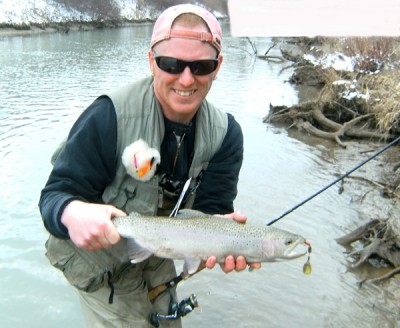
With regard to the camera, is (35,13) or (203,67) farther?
(35,13)

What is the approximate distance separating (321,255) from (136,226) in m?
3.81

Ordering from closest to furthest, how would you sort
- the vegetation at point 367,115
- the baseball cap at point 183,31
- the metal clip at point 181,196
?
the baseball cap at point 183,31, the metal clip at point 181,196, the vegetation at point 367,115

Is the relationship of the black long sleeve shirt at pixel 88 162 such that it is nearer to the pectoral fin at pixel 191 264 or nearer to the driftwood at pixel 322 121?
the pectoral fin at pixel 191 264

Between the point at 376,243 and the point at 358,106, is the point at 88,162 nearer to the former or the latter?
the point at 376,243

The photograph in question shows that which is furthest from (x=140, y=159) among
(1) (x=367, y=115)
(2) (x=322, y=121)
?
(2) (x=322, y=121)

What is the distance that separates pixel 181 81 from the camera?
2.44 meters

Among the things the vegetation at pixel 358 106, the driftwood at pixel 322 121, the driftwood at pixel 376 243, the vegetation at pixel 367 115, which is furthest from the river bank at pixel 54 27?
the driftwood at pixel 376 243

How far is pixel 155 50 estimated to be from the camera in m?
2.46

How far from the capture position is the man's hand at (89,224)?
6.82 feet

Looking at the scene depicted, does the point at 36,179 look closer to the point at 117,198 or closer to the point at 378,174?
the point at 117,198

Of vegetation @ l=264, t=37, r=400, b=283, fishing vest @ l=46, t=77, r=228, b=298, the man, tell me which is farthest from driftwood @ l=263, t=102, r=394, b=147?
fishing vest @ l=46, t=77, r=228, b=298

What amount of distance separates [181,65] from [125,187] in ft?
2.39

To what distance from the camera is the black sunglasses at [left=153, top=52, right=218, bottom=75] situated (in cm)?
242

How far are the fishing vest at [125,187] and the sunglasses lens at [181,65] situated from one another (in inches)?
8.5
